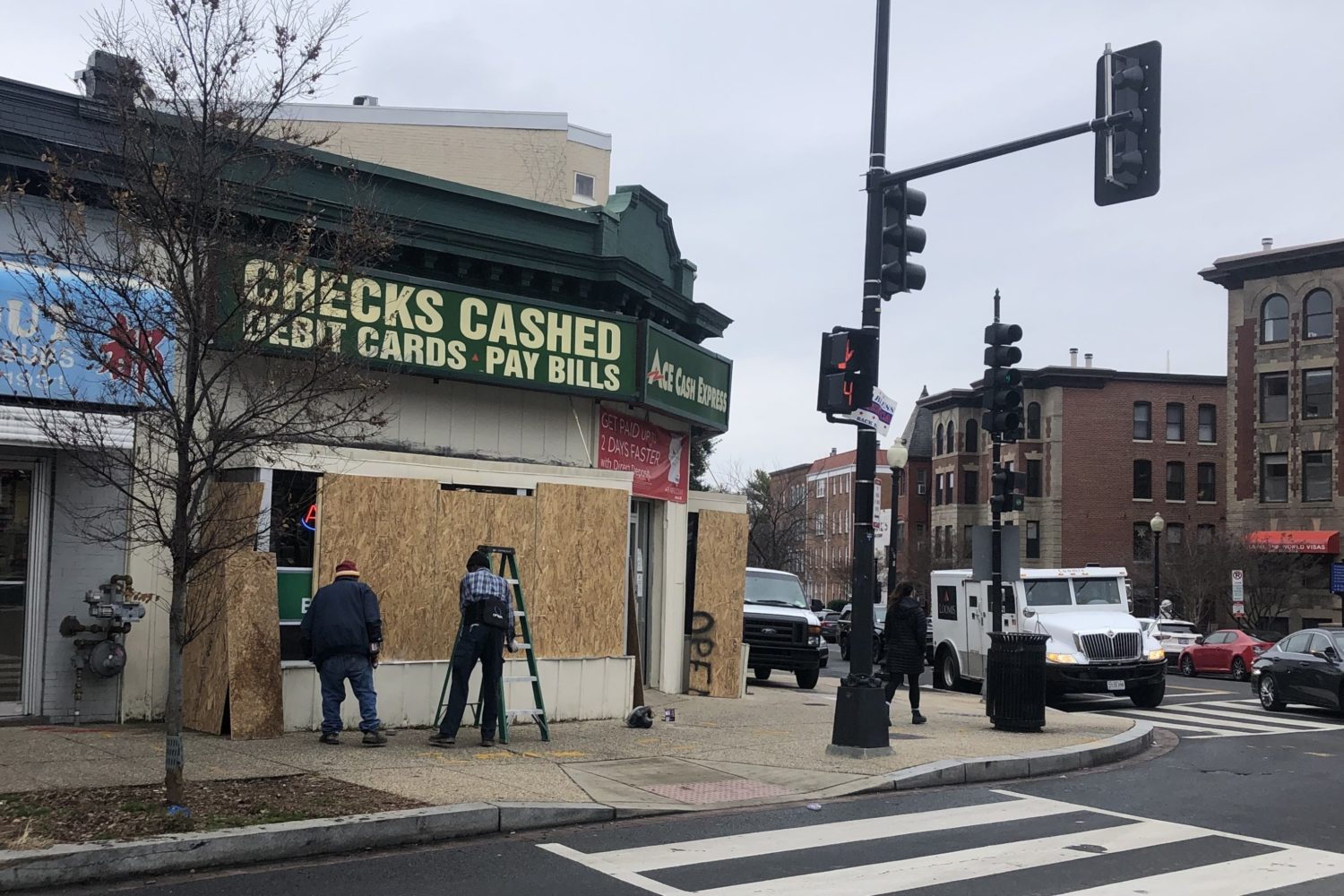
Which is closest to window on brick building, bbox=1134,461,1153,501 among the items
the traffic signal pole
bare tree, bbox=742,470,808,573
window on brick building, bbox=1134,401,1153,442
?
window on brick building, bbox=1134,401,1153,442

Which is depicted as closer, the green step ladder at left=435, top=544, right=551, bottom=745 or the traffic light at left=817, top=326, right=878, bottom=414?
the green step ladder at left=435, top=544, right=551, bottom=745

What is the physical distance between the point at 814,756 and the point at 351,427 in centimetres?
555

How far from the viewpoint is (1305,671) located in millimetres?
20156

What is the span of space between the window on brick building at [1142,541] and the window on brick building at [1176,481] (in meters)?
1.85

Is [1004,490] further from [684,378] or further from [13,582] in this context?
[13,582]

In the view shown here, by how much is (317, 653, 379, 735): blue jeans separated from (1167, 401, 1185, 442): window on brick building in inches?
2285

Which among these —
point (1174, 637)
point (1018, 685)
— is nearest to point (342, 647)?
point (1018, 685)

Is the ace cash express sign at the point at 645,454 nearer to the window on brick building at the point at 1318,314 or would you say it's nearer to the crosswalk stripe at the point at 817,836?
the crosswalk stripe at the point at 817,836

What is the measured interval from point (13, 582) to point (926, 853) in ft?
28.4

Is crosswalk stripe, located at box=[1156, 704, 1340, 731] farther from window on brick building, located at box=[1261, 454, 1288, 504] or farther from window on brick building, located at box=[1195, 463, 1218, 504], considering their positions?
window on brick building, located at box=[1195, 463, 1218, 504]

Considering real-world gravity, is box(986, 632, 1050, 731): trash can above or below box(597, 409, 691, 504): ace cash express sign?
below

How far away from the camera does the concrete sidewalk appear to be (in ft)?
31.3

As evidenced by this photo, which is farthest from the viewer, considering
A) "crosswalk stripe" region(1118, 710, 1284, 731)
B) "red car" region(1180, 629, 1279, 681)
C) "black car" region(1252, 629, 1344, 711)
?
"red car" region(1180, 629, 1279, 681)

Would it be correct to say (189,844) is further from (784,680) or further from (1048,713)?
(784,680)
